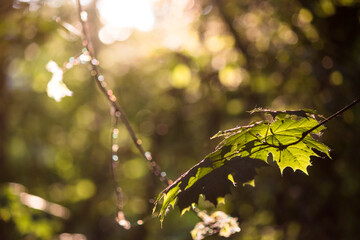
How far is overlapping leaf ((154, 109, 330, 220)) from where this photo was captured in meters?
1.33

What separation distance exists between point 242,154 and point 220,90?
13.4 feet

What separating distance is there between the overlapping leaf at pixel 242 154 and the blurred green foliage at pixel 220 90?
204cm

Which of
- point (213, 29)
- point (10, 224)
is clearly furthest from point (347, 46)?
point (10, 224)

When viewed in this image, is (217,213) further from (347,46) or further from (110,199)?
(110,199)

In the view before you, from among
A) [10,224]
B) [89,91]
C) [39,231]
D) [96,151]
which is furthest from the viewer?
[96,151]

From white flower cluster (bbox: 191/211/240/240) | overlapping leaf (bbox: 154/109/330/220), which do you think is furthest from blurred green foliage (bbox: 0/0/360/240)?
overlapping leaf (bbox: 154/109/330/220)

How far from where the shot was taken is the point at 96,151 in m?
9.46

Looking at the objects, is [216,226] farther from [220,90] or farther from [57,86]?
[220,90]

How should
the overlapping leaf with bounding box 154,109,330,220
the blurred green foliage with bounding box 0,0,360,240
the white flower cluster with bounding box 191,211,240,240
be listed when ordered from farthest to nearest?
the blurred green foliage with bounding box 0,0,360,240, the white flower cluster with bounding box 191,211,240,240, the overlapping leaf with bounding box 154,109,330,220

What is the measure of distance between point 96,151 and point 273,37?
6113mm

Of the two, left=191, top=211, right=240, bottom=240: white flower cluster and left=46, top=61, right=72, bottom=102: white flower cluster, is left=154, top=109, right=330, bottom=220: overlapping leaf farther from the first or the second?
left=46, top=61, right=72, bottom=102: white flower cluster

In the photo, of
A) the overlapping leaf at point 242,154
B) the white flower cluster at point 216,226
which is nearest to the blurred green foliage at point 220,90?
the white flower cluster at point 216,226

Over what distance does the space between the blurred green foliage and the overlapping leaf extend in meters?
2.04

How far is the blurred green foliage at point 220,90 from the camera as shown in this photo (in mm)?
3949
